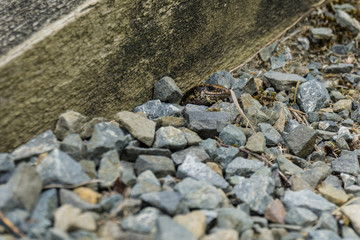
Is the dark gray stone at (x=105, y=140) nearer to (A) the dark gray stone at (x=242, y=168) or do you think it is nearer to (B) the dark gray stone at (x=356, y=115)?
(A) the dark gray stone at (x=242, y=168)

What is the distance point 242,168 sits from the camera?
5.63 feet

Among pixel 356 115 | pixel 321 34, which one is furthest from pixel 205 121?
pixel 321 34

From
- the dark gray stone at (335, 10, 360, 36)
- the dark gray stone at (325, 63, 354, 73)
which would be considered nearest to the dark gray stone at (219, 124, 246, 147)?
the dark gray stone at (325, 63, 354, 73)

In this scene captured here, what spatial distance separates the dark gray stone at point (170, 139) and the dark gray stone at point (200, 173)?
120mm

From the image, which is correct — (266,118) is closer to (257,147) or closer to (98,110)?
(257,147)

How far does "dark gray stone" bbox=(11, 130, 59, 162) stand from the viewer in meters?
1.58

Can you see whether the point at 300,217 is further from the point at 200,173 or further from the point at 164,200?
the point at 164,200

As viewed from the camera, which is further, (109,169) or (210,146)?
(210,146)

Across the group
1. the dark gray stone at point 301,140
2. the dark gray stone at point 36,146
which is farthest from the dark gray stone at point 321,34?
the dark gray stone at point 36,146

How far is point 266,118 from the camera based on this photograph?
83.5 inches

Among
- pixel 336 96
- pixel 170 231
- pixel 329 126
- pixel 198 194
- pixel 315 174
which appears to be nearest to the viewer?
pixel 170 231

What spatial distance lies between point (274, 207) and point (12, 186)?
0.96 m

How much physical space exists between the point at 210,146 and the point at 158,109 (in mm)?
400

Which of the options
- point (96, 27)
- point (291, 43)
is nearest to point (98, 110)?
point (96, 27)
